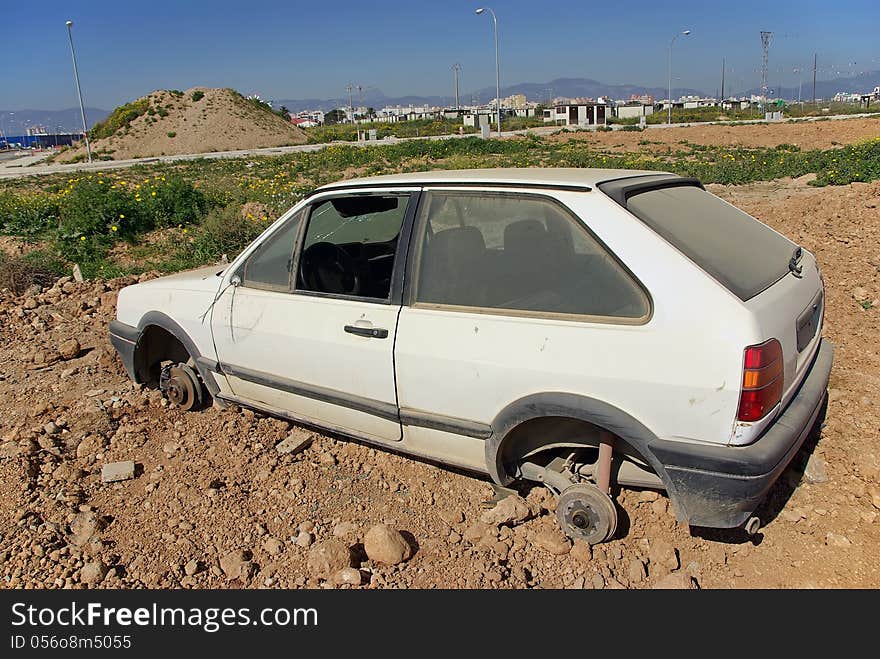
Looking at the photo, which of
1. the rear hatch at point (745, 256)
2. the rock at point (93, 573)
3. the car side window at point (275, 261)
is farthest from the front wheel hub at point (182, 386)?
the rear hatch at point (745, 256)

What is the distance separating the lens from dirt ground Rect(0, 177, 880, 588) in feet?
9.96

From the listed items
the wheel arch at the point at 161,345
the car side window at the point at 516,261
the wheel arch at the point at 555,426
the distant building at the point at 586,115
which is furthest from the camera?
the distant building at the point at 586,115

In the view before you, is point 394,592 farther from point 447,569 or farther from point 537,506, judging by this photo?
point 537,506

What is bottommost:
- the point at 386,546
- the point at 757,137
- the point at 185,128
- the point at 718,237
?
the point at 386,546

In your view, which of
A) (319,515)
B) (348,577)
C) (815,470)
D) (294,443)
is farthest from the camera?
(294,443)

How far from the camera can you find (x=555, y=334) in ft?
9.32

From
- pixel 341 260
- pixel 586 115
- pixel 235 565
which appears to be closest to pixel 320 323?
pixel 341 260

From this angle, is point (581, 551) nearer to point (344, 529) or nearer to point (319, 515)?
point (344, 529)

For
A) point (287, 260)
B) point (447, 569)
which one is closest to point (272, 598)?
point (447, 569)

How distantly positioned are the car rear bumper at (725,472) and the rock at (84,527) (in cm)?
271

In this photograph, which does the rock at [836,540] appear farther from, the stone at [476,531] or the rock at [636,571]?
the stone at [476,531]

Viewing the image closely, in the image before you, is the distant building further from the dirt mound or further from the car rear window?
the car rear window

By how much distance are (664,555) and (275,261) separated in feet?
8.37

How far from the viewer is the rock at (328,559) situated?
3043 mm
